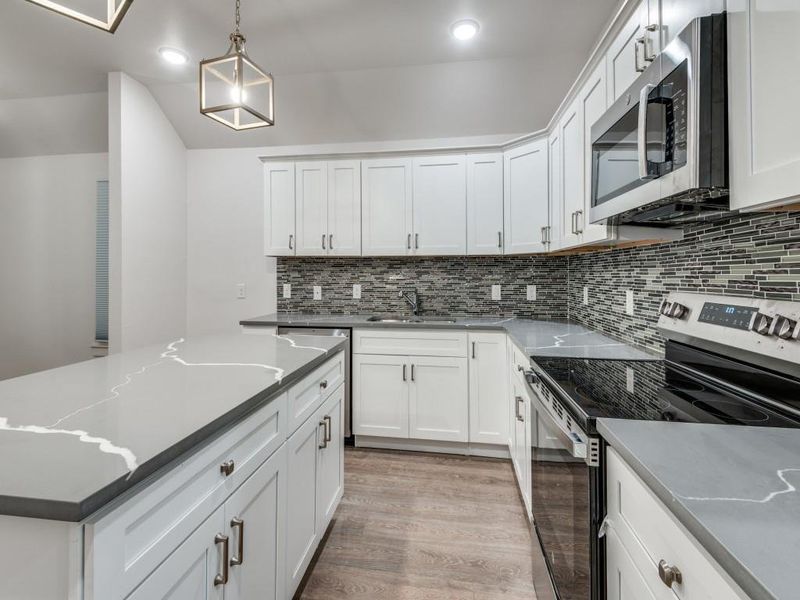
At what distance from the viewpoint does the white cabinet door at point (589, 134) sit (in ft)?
5.57

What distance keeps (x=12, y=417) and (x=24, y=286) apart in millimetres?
4075

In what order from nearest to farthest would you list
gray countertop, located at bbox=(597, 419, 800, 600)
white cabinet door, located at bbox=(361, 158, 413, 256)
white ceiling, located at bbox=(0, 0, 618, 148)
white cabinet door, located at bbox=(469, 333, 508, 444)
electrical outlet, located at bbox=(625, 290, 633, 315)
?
gray countertop, located at bbox=(597, 419, 800, 600) < electrical outlet, located at bbox=(625, 290, 633, 315) < white ceiling, located at bbox=(0, 0, 618, 148) < white cabinet door, located at bbox=(469, 333, 508, 444) < white cabinet door, located at bbox=(361, 158, 413, 256)

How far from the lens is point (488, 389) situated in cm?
267

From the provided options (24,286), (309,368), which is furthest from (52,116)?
(309,368)

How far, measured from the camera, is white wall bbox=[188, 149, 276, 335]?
360 centimetres

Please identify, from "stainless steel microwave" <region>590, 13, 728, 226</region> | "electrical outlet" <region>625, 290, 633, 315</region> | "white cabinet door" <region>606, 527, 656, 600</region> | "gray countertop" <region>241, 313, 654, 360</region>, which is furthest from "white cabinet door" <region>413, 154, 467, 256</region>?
"white cabinet door" <region>606, 527, 656, 600</region>

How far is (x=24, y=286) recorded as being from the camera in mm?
3777

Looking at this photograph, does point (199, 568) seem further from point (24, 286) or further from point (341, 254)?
point (24, 286)

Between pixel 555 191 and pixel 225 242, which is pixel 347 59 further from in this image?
pixel 225 242

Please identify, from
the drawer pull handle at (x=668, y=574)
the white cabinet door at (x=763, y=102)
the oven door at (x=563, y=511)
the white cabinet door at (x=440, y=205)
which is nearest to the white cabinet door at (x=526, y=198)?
the white cabinet door at (x=440, y=205)

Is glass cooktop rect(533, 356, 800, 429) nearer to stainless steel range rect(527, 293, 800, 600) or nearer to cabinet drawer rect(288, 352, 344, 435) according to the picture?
stainless steel range rect(527, 293, 800, 600)

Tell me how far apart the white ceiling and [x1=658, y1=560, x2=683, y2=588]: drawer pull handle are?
267cm

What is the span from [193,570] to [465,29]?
2.89 m

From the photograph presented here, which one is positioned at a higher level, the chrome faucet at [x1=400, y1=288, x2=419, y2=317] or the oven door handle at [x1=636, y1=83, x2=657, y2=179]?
the oven door handle at [x1=636, y1=83, x2=657, y2=179]
